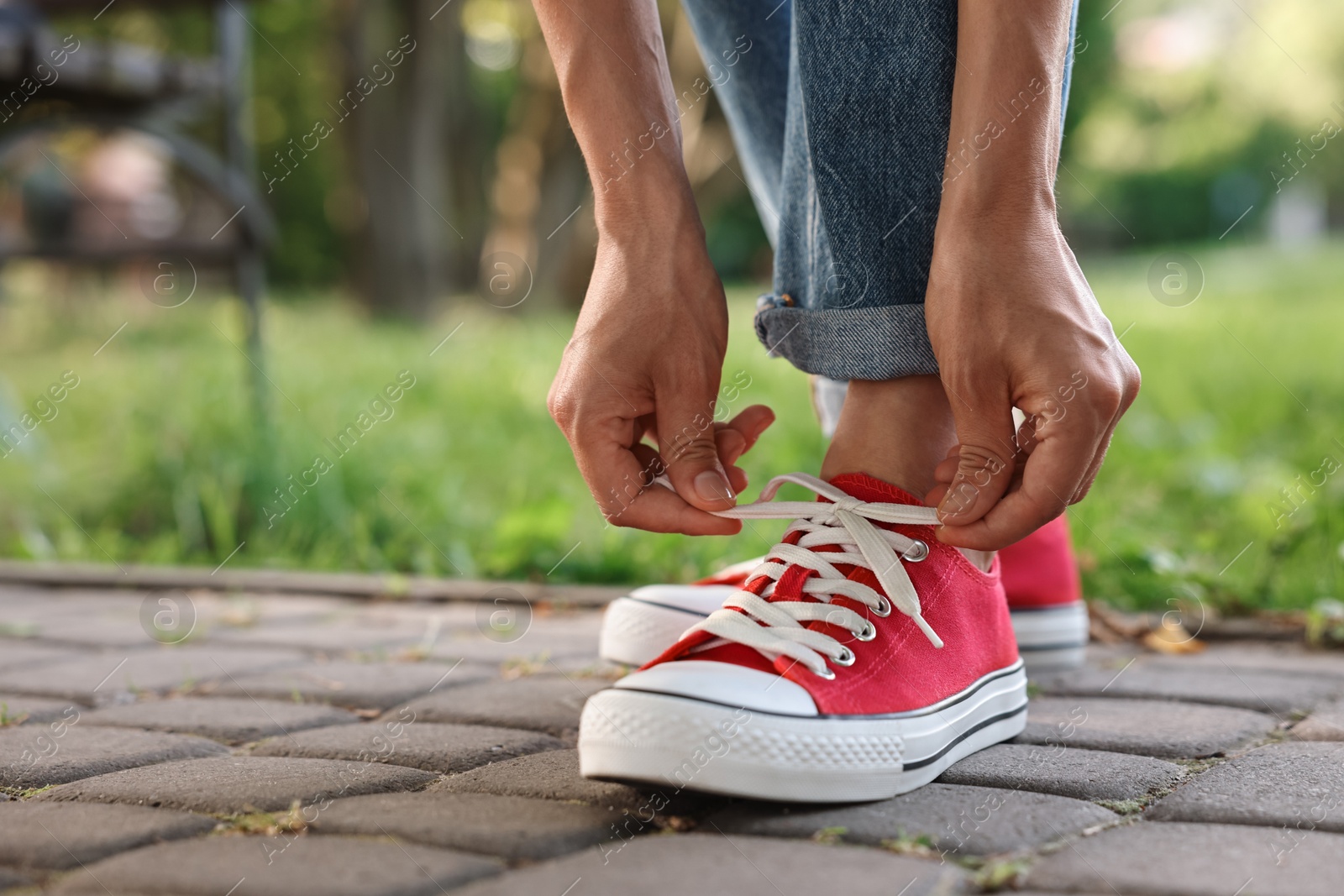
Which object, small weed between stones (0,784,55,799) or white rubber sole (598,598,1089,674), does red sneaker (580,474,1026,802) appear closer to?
white rubber sole (598,598,1089,674)

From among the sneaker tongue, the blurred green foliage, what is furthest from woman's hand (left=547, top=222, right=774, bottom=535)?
the blurred green foliage

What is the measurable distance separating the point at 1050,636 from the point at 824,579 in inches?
24.7

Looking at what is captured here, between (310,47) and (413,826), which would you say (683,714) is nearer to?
(413,826)

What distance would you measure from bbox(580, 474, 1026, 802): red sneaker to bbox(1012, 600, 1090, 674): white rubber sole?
318 mm

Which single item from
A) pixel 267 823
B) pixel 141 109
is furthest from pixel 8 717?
pixel 141 109

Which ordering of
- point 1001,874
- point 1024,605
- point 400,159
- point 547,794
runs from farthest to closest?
1. point 400,159
2. point 1024,605
3. point 547,794
4. point 1001,874

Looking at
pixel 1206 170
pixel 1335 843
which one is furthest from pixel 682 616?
pixel 1206 170

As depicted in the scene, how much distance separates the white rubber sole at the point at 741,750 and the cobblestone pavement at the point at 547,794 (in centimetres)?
2

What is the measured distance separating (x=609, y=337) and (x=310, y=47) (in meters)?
19.5

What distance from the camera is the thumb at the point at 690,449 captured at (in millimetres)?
1234

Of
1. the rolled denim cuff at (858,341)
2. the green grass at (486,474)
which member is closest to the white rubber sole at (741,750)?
Answer: the rolled denim cuff at (858,341)

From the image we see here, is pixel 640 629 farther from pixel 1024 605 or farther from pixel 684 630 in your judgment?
pixel 1024 605

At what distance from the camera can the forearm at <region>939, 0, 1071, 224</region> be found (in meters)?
1.17

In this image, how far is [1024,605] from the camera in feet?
5.79
